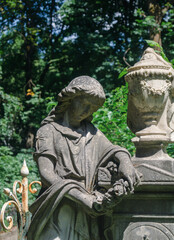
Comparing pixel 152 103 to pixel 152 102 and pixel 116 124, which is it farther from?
pixel 116 124

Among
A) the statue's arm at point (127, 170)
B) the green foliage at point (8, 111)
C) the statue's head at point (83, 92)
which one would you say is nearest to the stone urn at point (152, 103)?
the statue's arm at point (127, 170)

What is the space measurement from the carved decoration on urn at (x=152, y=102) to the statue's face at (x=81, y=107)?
1.39ft

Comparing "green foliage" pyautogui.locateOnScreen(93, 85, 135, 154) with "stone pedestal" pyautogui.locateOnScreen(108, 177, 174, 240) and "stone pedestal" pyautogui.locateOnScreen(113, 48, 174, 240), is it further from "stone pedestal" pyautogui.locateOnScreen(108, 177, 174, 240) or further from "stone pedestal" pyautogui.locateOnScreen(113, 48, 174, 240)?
"stone pedestal" pyautogui.locateOnScreen(108, 177, 174, 240)

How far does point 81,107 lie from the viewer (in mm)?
3955

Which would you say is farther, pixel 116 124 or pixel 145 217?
pixel 116 124

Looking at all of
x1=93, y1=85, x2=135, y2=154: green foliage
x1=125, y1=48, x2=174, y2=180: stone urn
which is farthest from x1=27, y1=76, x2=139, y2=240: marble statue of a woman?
x1=93, y1=85, x2=135, y2=154: green foliage

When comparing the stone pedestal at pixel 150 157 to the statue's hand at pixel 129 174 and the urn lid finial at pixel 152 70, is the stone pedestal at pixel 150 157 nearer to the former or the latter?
the urn lid finial at pixel 152 70

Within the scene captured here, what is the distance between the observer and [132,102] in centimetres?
419

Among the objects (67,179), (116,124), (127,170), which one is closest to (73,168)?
(67,179)

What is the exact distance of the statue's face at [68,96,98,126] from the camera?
392cm

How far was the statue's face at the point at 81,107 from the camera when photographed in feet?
12.9

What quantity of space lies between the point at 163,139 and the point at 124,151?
0.40 meters

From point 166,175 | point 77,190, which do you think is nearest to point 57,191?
point 77,190

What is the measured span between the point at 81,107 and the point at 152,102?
63 centimetres
